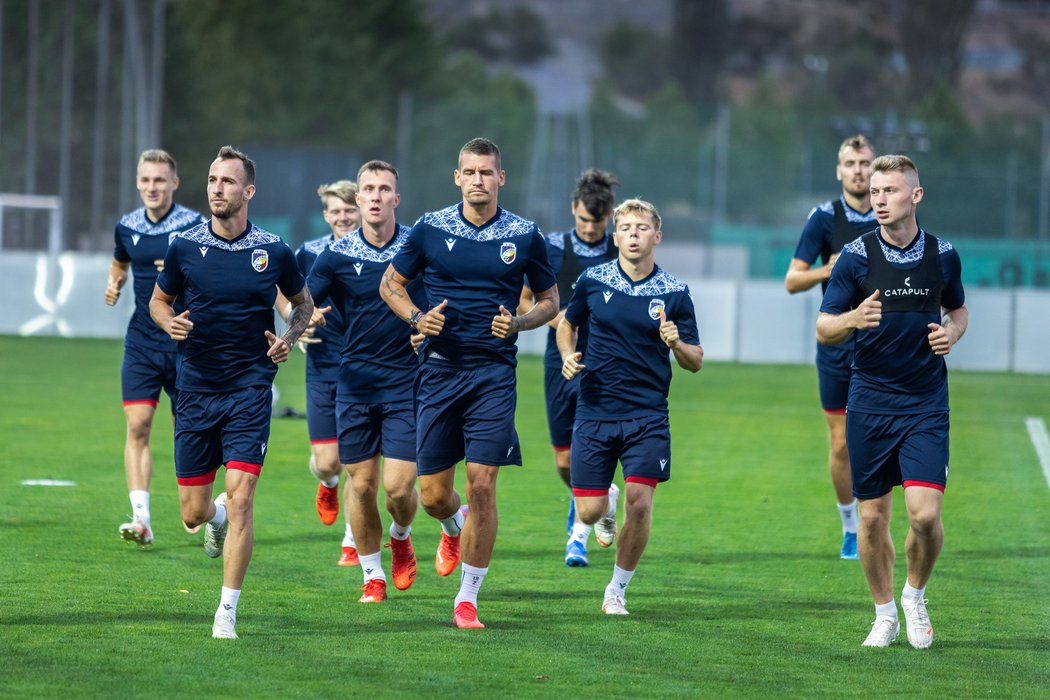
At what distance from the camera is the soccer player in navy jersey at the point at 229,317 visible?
808 centimetres

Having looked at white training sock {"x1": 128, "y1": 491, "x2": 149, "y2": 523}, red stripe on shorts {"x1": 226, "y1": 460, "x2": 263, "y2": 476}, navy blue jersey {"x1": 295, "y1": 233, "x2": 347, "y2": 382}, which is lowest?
white training sock {"x1": 128, "y1": 491, "x2": 149, "y2": 523}

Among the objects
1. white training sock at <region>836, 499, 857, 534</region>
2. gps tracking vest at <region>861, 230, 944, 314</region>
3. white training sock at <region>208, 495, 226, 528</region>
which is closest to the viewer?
gps tracking vest at <region>861, 230, 944, 314</region>

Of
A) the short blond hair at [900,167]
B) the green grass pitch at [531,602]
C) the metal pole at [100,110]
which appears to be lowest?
the green grass pitch at [531,602]

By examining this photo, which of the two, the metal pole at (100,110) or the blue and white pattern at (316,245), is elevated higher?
the metal pole at (100,110)

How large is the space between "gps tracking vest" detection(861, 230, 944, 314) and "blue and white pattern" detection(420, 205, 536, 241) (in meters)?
1.64

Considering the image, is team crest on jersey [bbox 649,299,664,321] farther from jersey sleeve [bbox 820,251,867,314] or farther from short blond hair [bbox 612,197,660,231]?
jersey sleeve [bbox 820,251,867,314]

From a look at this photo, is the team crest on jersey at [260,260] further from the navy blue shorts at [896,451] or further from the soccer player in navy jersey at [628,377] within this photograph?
the navy blue shorts at [896,451]

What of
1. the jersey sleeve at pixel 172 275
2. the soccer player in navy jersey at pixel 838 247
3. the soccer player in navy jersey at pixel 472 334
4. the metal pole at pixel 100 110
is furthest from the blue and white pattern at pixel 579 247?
the metal pole at pixel 100 110

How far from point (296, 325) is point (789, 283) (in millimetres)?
3439

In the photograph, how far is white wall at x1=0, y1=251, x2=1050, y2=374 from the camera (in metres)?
29.4

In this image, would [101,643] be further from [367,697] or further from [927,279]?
[927,279]

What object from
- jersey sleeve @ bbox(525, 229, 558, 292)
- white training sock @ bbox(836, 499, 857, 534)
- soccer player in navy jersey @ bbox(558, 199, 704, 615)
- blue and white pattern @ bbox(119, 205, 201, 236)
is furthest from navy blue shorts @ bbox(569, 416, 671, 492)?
blue and white pattern @ bbox(119, 205, 201, 236)

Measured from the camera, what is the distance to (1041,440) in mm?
18578

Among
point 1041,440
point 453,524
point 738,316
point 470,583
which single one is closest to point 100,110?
point 738,316
